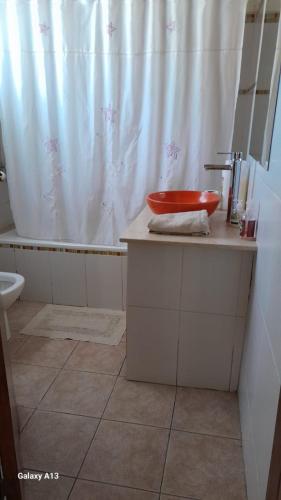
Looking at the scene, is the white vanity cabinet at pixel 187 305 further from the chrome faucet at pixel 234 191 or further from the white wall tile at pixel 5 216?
the white wall tile at pixel 5 216

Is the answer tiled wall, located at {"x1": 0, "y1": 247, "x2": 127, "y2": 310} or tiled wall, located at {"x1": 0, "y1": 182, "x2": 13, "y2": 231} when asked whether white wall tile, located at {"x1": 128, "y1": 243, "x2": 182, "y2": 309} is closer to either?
tiled wall, located at {"x1": 0, "y1": 247, "x2": 127, "y2": 310}

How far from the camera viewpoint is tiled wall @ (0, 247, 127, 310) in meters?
2.44

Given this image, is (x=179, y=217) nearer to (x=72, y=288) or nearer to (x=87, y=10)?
(x=72, y=288)

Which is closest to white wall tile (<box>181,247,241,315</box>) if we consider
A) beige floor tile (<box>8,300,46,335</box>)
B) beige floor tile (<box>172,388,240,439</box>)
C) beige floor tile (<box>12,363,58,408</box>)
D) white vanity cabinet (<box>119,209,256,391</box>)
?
white vanity cabinet (<box>119,209,256,391</box>)

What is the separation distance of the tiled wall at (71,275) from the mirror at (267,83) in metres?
1.22

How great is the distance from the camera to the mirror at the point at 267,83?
1.20m

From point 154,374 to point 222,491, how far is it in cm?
61

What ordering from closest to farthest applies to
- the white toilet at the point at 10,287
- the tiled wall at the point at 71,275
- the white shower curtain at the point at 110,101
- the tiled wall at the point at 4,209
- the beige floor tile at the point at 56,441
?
the beige floor tile at the point at 56,441 < the white toilet at the point at 10,287 < the white shower curtain at the point at 110,101 < the tiled wall at the point at 71,275 < the tiled wall at the point at 4,209

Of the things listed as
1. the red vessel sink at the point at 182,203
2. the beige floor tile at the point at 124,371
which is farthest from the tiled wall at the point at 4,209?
the beige floor tile at the point at 124,371

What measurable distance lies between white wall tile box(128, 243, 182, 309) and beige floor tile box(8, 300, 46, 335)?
39.3 inches

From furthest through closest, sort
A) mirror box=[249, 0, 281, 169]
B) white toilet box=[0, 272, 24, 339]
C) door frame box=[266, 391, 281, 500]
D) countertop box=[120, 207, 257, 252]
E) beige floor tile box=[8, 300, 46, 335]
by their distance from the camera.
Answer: beige floor tile box=[8, 300, 46, 335]
white toilet box=[0, 272, 24, 339]
countertop box=[120, 207, 257, 252]
mirror box=[249, 0, 281, 169]
door frame box=[266, 391, 281, 500]

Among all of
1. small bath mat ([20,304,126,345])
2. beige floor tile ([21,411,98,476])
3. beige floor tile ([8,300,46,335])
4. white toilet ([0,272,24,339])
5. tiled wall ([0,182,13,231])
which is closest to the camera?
beige floor tile ([21,411,98,476])

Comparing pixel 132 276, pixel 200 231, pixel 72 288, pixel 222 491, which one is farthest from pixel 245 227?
Answer: pixel 72 288

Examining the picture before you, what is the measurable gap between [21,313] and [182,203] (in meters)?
1.38
